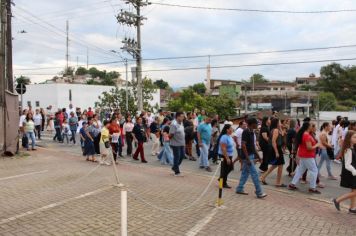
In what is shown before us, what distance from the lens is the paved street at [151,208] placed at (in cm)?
585

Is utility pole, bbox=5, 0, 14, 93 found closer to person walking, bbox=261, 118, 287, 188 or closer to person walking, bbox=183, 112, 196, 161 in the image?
person walking, bbox=183, 112, 196, 161

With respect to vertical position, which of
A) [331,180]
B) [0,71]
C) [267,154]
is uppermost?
[0,71]

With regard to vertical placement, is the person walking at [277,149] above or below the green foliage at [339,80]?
below

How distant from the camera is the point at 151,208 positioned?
6879 millimetres

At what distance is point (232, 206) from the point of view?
7293 millimetres

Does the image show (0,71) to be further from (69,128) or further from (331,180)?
(331,180)

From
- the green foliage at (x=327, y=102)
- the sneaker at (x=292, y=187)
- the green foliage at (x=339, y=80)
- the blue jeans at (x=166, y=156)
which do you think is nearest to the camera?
the sneaker at (x=292, y=187)

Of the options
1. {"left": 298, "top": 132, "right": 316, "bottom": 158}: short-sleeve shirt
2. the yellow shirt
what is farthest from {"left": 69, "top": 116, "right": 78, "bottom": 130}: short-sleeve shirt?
{"left": 298, "top": 132, "right": 316, "bottom": 158}: short-sleeve shirt

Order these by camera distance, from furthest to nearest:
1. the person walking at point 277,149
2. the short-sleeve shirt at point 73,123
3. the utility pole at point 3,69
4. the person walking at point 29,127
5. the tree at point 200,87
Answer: the tree at point 200,87, the short-sleeve shirt at point 73,123, the person walking at point 29,127, the utility pole at point 3,69, the person walking at point 277,149

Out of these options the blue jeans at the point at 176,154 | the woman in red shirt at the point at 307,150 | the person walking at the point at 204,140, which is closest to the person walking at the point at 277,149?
the woman in red shirt at the point at 307,150

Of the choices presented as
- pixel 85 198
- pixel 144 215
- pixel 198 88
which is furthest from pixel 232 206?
pixel 198 88

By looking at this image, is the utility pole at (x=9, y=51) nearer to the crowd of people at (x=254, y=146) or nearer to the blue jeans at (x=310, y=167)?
the crowd of people at (x=254, y=146)

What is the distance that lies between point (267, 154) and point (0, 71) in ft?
32.6

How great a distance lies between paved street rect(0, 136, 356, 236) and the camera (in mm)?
5848
